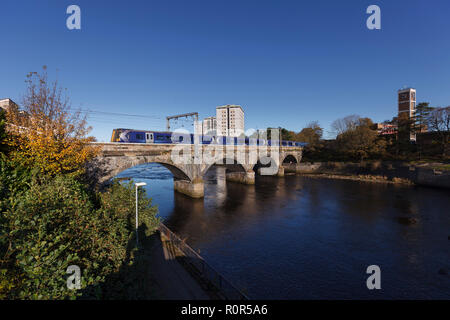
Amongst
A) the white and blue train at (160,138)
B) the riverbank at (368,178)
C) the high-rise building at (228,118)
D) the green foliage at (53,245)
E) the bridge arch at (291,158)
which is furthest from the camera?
the high-rise building at (228,118)

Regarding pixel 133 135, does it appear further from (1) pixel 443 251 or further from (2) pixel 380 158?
(2) pixel 380 158

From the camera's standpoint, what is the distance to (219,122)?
186m

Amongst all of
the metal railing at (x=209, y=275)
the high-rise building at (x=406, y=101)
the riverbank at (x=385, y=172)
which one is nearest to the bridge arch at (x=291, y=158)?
the riverbank at (x=385, y=172)

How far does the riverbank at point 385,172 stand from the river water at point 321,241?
25.0ft

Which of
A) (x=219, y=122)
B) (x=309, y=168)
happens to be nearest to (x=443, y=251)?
(x=309, y=168)

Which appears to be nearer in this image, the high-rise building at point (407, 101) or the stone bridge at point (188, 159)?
the stone bridge at point (188, 159)

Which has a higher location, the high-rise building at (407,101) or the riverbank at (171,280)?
the high-rise building at (407,101)

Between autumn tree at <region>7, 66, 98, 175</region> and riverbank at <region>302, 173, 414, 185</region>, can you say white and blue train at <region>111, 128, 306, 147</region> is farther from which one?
riverbank at <region>302, 173, 414, 185</region>

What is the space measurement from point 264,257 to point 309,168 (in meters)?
60.4

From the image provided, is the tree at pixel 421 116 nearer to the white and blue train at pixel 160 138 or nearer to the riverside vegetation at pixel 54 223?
the white and blue train at pixel 160 138

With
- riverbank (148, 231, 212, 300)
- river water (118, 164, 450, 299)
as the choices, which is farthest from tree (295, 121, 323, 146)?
riverbank (148, 231, 212, 300)

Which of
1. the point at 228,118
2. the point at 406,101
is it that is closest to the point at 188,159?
the point at 406,101

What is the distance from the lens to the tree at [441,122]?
58388 mm

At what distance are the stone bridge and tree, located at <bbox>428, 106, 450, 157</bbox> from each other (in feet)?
140
